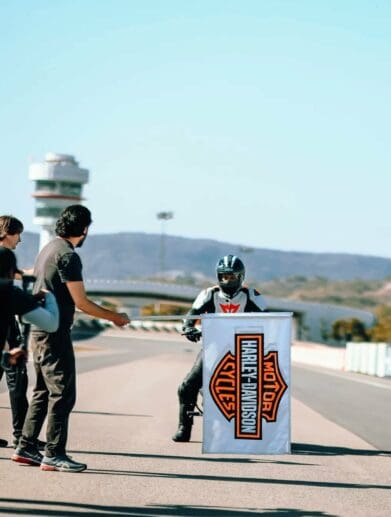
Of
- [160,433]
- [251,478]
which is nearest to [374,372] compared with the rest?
[160,433]

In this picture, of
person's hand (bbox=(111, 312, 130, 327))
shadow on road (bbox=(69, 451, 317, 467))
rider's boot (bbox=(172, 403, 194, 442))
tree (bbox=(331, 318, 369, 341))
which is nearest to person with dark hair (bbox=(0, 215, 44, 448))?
shadow on road (bbox=(69, 451, 317, 467))

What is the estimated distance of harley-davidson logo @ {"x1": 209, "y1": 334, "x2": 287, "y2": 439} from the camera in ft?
27.8

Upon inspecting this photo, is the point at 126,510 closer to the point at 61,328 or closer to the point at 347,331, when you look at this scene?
the point at 61,328

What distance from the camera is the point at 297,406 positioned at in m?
17.9

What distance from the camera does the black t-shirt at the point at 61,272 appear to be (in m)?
8.40

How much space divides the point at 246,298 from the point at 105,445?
202 centimetres

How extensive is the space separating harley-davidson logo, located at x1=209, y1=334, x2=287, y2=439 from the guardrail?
29824 mm

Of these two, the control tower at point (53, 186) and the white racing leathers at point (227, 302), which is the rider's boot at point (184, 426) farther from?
the control tower at point (53, 186)

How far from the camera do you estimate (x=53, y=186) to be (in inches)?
6260

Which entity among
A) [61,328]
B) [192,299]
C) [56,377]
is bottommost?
[56,377]

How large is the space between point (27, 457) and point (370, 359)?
109 ft

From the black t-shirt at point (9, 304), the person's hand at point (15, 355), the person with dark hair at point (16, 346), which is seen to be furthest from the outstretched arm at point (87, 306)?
the person's hand at point (15, 355)

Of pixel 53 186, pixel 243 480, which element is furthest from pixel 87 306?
pixel 53 186

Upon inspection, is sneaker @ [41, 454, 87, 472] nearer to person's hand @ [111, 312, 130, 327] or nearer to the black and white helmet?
person's hand @ [111, 312, 130, 327]
